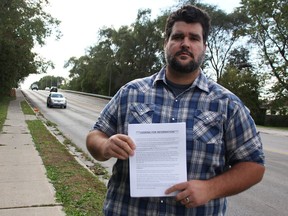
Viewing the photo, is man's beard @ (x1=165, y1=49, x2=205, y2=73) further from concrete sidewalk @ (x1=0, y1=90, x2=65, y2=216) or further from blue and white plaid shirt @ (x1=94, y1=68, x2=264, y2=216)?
concrete sidewalk @ (x1=0, y1=90, x2=65, y2=216)

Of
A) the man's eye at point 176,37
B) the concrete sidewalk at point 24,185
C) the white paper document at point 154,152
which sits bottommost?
Answer: the concrete sidewalk at point 24,185

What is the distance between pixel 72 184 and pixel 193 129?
480cm

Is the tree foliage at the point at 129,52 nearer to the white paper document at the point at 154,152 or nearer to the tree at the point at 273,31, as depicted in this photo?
the tree at the point at 273,31

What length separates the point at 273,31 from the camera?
135 feet

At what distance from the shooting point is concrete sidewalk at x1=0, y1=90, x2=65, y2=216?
5051mm

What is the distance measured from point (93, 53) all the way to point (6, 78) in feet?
96.0

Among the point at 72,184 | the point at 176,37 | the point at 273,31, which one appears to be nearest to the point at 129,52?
the point at 273,31

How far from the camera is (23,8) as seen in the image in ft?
88.9

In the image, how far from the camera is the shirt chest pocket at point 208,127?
204 centimetres

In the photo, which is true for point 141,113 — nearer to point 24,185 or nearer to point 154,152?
point 154,152

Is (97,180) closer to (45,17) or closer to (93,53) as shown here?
(45,17)

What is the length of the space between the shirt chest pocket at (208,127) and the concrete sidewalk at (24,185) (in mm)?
3337

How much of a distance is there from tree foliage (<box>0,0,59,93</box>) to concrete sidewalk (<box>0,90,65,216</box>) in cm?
1660

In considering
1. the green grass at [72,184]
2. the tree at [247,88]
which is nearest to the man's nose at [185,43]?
the green grass at [72,184]
